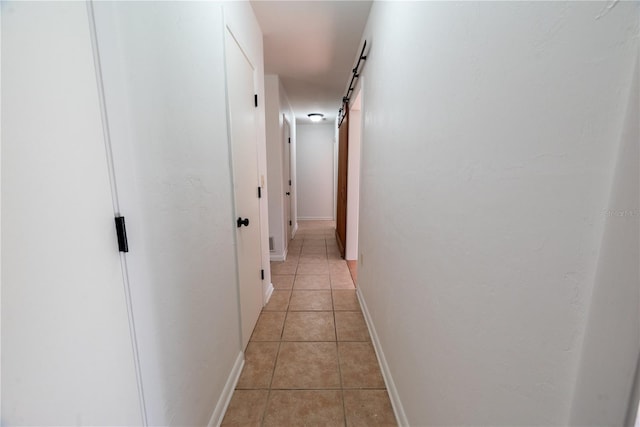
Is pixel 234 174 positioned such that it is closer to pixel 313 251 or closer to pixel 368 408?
pixel 368 408

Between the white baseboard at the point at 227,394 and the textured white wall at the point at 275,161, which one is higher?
the textured white wall at the point at 275,161

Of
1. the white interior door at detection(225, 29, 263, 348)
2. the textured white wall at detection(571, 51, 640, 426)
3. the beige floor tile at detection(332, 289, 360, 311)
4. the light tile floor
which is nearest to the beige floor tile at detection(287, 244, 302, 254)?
the light tile floor

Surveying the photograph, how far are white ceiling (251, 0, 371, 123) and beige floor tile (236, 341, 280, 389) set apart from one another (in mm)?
2558

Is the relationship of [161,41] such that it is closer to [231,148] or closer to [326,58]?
[231,148]

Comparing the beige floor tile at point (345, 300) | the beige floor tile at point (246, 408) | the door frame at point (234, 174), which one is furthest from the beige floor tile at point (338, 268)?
the beige floor tile at point (246, 408)

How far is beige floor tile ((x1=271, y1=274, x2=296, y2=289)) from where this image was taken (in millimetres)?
2906

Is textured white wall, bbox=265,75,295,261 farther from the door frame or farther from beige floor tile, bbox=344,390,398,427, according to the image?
beige floor tile, bbox=344,390,398,427

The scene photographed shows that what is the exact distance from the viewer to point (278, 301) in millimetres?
2561

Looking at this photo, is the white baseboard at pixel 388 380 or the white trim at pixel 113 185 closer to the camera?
the white trim at pixel 113 185

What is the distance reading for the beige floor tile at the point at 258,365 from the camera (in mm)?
1573

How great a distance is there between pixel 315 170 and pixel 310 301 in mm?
4468

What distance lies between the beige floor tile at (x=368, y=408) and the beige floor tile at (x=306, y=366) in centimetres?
13

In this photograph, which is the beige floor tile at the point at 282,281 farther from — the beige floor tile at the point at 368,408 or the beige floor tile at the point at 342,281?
the beige floor tile at the point at 368,408

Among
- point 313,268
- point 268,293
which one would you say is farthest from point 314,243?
point 268,293
